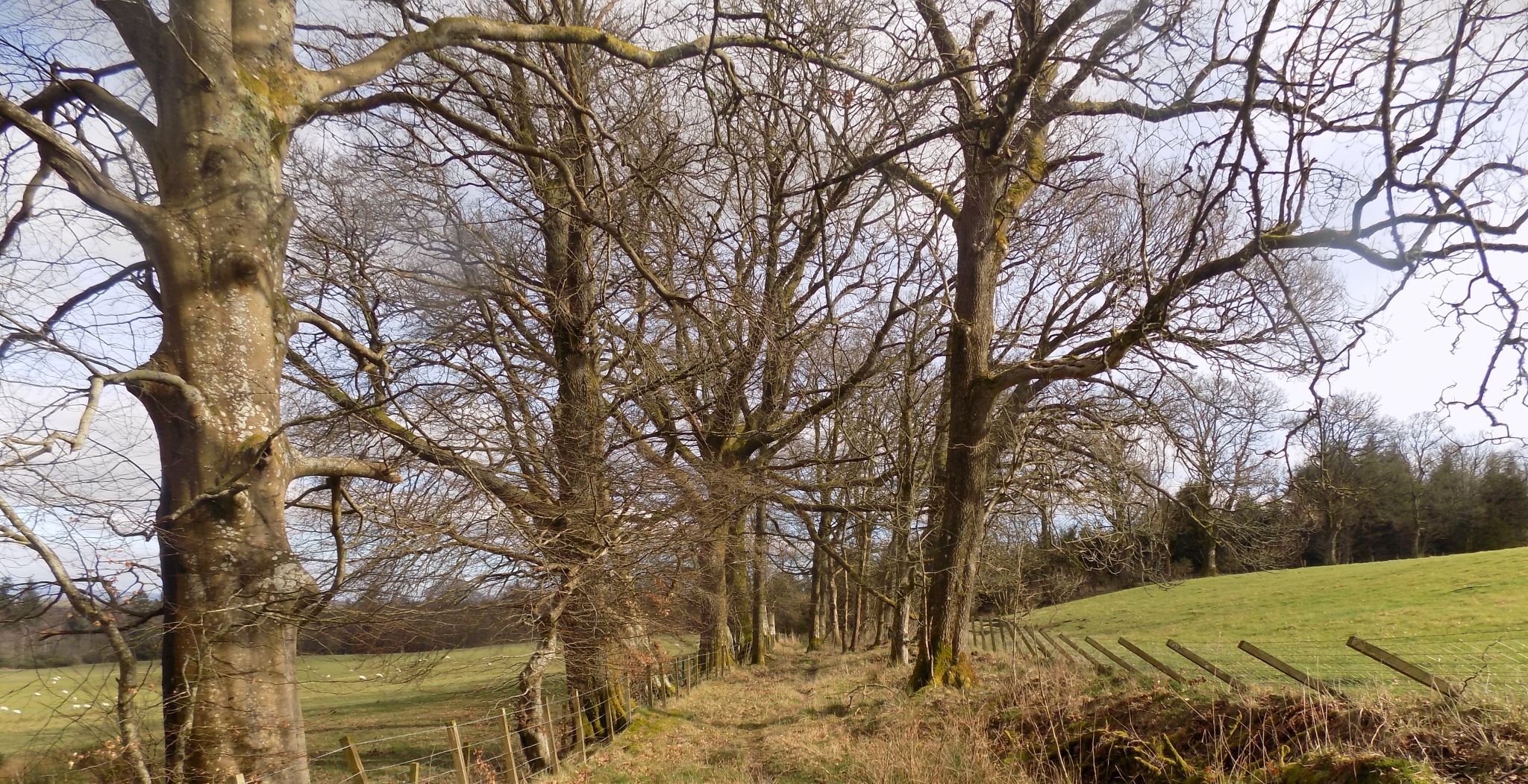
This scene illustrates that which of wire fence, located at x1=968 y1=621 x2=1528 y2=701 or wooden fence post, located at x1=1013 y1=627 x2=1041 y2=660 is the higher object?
wire fence, located at x1=968 y1=621 x2=1528 y2=701

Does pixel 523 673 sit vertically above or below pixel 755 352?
below

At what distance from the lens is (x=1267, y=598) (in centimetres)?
2217

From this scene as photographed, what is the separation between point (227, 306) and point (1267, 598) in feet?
85.1

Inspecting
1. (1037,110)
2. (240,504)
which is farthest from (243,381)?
(1037,110)

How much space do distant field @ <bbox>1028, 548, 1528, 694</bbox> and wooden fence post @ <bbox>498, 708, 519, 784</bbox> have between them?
25.1 feet

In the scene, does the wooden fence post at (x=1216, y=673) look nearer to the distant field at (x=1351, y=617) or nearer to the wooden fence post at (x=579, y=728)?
the distant field at (x=1351, y=617)

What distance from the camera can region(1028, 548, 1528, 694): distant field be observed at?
898cm

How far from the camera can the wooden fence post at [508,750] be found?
26.1 ft

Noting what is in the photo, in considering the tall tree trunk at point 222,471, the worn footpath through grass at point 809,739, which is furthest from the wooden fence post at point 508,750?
the tall tree trunk at point 222,471

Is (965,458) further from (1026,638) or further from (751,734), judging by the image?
(1026,638)

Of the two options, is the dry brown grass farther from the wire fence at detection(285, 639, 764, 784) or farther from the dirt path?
the wire fence at detection(285, 639, 764, 784)

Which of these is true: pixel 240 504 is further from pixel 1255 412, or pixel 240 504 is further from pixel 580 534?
pixel 1255 412

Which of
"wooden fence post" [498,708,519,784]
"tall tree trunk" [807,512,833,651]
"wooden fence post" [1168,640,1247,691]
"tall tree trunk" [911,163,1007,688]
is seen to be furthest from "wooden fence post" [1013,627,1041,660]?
"wooden fence post" [498,708,519,784]

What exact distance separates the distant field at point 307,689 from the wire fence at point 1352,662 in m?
6.66
